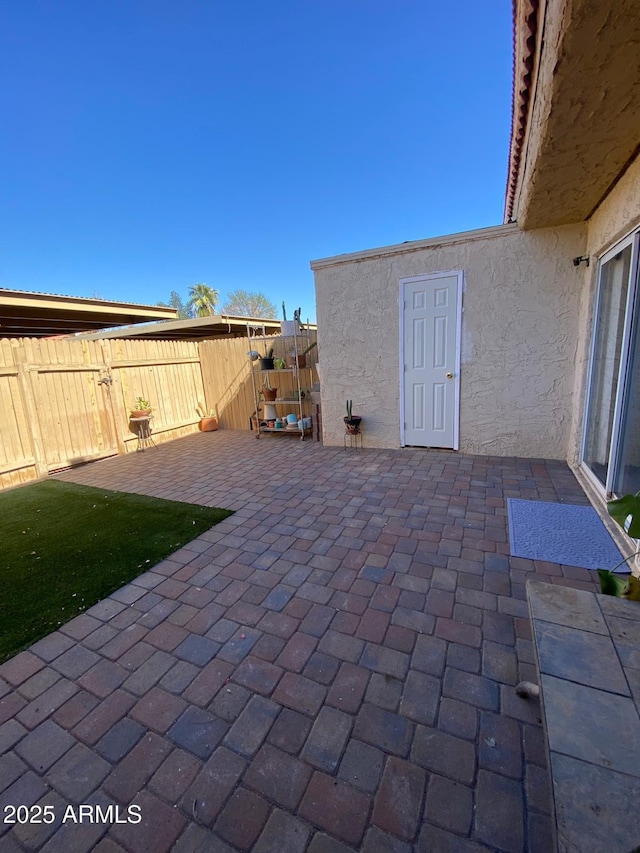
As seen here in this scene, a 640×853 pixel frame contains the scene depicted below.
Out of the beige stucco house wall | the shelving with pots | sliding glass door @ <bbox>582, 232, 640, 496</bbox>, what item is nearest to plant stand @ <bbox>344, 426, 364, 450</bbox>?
the beige stucco house wall

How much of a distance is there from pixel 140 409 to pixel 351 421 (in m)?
3.67

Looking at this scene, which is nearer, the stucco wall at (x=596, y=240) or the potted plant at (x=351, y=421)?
the stucco wall at (x=596, y=240)

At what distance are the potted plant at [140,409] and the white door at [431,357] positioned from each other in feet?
14.1

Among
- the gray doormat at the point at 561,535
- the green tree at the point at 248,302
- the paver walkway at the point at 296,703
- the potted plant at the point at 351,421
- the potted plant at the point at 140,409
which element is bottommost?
the paver walkway at the point at 296,703

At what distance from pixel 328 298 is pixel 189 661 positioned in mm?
4631

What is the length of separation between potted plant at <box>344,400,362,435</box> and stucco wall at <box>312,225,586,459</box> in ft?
0.56

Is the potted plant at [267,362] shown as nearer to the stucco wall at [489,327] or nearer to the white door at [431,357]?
the stucco wall at [489,327]

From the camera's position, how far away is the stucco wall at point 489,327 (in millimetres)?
4090

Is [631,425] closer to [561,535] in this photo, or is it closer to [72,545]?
[561,535]

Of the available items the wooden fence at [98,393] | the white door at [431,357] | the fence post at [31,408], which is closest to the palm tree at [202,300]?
the wooden fence at [98,393]

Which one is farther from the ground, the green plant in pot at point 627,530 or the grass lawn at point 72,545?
the green plant in pot at point 627,530

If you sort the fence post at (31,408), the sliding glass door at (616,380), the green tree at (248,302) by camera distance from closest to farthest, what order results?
the sliding glass door at (616,380) < the fence post at (31,408) < the green tree at (248,302)

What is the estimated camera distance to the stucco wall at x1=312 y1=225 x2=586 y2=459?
→ 409cm

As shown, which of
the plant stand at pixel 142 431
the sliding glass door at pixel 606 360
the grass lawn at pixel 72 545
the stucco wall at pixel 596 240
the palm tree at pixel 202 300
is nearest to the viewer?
the grass lawn at pixel 72 545
